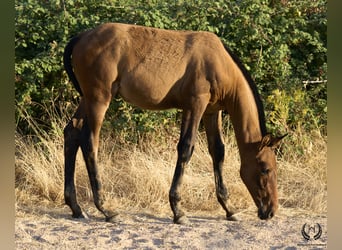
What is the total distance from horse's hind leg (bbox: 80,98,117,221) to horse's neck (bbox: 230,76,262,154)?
1.33 metres

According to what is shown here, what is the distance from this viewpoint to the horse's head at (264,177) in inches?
221

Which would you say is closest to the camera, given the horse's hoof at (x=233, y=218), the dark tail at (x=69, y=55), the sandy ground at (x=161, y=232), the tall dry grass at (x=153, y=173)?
the sandy ground at (x=161, y=232)

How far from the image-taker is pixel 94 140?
18.6 feet

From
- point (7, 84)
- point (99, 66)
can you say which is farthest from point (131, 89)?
point (7, 84)

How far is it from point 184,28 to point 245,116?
2205 mm

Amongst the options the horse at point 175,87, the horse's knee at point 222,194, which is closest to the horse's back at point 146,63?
the horse at point 175,87

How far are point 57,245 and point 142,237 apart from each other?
2.52 feet

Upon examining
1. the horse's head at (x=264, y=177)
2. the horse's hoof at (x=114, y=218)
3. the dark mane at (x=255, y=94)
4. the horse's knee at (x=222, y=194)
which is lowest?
the horse's hoof at (x=114, y=218)

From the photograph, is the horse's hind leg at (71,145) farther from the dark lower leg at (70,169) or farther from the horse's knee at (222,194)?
the horse's knee at (222,194)

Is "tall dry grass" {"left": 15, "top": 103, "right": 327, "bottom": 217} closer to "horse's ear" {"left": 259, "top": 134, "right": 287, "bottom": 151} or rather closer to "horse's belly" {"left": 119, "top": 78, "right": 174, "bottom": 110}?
"horse's ear" {"left": 259, "top": 134, "right": 287, "bottom": 151}

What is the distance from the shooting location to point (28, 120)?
7.36 m

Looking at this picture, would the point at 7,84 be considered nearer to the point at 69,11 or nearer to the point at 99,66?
the point at 99,66

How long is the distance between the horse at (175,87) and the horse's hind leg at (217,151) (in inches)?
8.8

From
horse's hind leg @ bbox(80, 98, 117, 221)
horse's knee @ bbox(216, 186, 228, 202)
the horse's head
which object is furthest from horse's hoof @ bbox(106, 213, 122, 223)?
the horse's head
